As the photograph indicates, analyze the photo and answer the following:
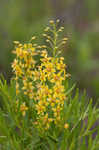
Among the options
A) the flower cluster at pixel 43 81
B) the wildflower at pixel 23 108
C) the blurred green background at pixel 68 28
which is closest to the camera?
the flower cluster at pixel 43 81

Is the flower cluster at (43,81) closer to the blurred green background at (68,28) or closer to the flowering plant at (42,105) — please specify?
the flowering plant at (42,105)

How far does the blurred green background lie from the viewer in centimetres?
421

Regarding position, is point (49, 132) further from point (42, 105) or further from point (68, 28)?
point (68, 28)

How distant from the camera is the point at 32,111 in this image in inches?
58.9

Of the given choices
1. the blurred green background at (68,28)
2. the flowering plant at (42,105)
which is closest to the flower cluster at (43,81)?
the flowering plant at (42,105)

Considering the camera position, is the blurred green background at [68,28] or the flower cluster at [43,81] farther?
the blurred green background at [68,28]

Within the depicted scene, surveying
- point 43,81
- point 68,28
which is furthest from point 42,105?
point 68,28

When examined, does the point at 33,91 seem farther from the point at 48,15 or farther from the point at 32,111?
the point at 48,15

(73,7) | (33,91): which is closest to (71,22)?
(73,7)

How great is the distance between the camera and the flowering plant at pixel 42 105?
1385 millimetres

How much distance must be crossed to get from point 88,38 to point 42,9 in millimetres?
1369

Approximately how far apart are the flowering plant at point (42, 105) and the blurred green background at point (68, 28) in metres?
1.70

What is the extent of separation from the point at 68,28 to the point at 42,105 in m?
3.73

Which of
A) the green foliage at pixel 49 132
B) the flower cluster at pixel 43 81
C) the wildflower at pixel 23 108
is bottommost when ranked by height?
the green foliage at pixel 49 132
